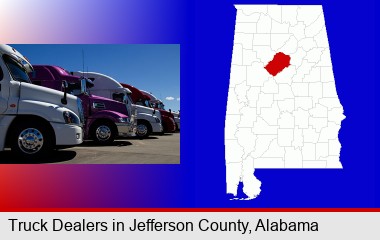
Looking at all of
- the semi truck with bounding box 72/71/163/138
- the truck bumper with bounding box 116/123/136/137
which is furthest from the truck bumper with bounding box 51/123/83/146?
the semi truck with bounding box 72/71/163/138

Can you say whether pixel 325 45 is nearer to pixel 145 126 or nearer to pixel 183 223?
pixel 183 223

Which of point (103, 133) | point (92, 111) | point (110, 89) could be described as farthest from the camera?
point (110, 89)

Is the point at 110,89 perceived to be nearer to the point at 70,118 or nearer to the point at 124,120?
the point at 124,120

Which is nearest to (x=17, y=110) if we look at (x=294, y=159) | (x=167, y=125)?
(x=294, y=159)

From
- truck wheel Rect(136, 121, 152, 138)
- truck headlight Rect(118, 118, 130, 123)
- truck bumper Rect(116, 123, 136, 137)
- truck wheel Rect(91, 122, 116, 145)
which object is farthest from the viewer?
truck wheel Rect(136, 121, 152, 138)

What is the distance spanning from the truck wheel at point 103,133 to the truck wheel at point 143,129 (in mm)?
3163

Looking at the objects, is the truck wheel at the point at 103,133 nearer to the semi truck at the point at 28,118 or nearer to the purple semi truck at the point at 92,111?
the purple semi truck at the point at 92,111

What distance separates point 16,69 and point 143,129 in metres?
7.51

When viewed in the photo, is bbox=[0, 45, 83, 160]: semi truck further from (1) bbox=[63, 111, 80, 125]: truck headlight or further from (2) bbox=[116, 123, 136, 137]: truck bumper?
(2) bbox=[116, 123, 136, 137]: truck bumper

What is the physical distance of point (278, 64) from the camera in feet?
11.6

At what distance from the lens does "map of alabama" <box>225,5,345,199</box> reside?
347 centimetres

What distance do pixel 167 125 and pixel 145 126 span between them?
2.66m

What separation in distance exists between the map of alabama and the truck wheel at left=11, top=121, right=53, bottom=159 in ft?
13.5

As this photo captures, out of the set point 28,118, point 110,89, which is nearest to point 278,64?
point 28,118
